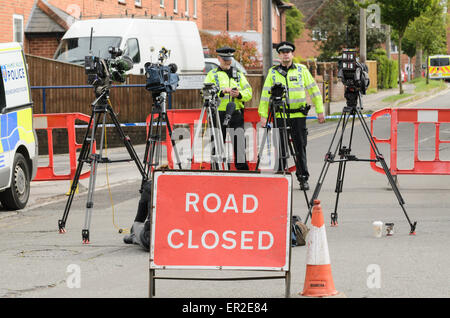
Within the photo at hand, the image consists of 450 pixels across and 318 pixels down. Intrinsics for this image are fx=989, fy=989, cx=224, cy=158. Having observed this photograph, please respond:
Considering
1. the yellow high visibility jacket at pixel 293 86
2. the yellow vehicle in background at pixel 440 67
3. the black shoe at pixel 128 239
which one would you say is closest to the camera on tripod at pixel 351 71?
the black shoe at pixel 128 239

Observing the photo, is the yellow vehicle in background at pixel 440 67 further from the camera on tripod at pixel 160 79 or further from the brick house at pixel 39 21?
the camera on tripod at pixel 160 79

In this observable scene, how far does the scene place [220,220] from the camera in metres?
6.98

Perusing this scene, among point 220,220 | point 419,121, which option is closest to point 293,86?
point 419,121

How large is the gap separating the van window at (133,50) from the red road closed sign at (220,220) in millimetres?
19073

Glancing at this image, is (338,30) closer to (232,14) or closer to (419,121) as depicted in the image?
(232,14)

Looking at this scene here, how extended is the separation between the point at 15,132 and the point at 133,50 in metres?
13.1

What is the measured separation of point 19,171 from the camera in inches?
522

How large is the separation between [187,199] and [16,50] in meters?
7.14

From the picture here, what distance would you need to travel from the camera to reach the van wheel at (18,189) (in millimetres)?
13008

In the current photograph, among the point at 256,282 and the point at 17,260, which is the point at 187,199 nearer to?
the point at 256,282

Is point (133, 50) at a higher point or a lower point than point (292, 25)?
lower

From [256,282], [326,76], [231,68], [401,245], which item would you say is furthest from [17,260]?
[326,76]

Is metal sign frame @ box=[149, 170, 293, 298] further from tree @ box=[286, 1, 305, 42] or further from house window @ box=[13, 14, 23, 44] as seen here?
tree @ box=[286, 1, 305, 42]

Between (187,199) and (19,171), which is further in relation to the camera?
(19,171)
